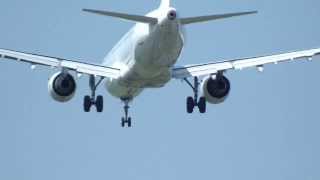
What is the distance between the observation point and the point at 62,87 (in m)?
60.0

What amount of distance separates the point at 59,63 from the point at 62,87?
1.38 metres

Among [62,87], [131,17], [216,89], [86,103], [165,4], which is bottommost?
[86,103]

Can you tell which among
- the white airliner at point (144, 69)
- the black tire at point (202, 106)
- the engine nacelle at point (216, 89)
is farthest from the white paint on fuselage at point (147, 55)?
the black tire at point (202, 106)

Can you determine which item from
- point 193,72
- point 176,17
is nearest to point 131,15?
point 176,17

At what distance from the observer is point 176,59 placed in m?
55.6

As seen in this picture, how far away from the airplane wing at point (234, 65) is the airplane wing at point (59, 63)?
3999 mm

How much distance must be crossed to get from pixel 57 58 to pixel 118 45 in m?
5.40

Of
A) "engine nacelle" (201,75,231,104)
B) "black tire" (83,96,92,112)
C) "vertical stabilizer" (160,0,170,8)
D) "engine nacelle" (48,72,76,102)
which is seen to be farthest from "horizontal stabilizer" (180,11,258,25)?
"black tire" (83,96,92,112)

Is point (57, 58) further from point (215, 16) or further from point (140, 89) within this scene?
point (215, 16)

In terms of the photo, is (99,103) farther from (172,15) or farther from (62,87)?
(172,15)

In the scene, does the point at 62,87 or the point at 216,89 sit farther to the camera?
the point at 62,87

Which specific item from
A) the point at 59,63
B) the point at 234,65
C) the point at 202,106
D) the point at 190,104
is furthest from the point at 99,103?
the point at 234,65

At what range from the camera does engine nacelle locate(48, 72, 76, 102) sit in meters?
60.0

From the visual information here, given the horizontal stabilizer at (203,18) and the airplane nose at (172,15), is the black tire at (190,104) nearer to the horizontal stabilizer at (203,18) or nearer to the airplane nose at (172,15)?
the horizontal stabilizer at (203,18)
